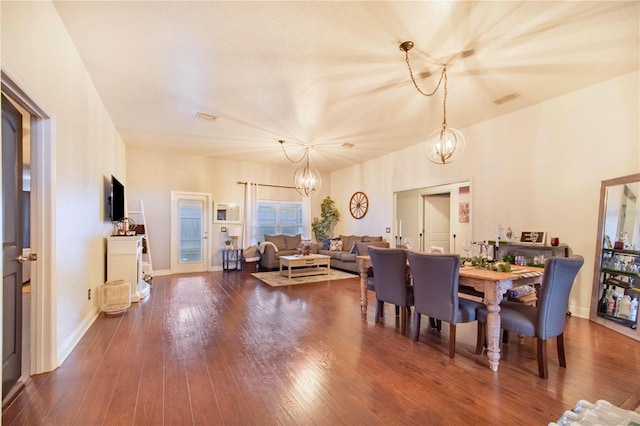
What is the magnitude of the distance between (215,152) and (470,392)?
6.45 meters

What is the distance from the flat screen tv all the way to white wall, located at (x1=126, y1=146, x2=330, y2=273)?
5.64 ft

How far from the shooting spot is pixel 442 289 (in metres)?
2.58

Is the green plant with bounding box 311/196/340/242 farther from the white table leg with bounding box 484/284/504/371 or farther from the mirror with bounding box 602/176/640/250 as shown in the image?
the white table leg with bounding box 484/284/504/371

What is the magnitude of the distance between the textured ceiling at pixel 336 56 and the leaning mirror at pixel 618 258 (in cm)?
141

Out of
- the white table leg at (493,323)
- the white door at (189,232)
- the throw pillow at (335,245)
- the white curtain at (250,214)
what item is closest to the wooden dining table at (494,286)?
the white table leg at (493,323)

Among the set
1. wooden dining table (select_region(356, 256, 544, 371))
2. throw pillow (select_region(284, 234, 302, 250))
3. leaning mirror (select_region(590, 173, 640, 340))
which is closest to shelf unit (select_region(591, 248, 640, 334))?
leaning mirror (select_region(590, 173, 640, 340))

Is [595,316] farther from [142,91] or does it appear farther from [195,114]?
[142,91]

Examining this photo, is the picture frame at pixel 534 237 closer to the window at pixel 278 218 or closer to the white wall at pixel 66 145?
the white wall at pixel 66 145

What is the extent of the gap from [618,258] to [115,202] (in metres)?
6.82

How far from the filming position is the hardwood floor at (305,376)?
5.82 feet

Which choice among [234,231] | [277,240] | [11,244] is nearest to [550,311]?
[11,244]

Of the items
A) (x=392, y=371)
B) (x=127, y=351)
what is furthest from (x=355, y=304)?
(x=127, y=351)

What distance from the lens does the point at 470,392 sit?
201 centimetres

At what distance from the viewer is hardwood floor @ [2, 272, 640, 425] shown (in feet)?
5.82
